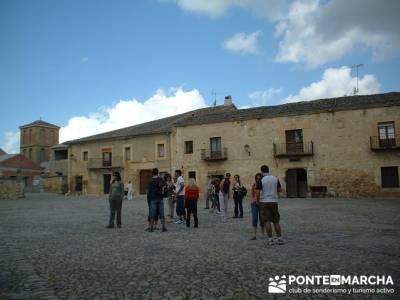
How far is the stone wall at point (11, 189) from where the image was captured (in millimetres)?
25266

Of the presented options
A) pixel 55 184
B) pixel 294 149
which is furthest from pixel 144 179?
pixel 294 149

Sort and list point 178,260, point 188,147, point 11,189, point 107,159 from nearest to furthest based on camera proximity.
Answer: point 178,260 < point 11,189 < point 188,147 < point 107,159

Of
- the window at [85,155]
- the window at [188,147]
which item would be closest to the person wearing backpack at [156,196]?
the window at [188,147]

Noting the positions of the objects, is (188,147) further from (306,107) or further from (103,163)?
(306,107)

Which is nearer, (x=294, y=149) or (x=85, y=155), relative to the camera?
(x=294, y=149)

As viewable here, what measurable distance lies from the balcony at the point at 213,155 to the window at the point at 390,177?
10671 millimetres

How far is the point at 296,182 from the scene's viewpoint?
26406 mm

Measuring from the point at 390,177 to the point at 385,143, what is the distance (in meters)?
2.17

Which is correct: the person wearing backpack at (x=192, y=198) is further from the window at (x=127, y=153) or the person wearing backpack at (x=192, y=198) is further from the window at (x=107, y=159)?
the window at (x=107, y=159)

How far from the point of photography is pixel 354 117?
78.2ft

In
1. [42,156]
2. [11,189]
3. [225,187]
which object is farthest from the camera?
[42,156]

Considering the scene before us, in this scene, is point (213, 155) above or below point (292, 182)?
above

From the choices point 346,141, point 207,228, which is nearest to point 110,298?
point 207,228

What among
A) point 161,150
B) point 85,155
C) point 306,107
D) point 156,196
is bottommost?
point 156,196
